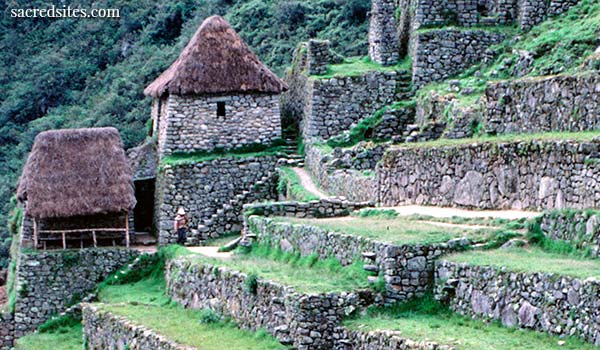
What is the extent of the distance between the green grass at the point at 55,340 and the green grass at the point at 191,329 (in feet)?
13.3

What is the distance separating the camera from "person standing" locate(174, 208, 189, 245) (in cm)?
4531

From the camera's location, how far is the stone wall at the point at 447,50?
43469mm

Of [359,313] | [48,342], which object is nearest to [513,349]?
[359,313]

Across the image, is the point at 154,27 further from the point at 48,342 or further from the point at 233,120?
the point at 48,342

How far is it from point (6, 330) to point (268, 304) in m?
16.1

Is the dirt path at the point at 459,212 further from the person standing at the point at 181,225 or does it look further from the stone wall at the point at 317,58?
the stone wall at the point at 317,58

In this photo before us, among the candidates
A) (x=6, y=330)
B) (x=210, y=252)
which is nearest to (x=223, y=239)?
(x=210, y=252)

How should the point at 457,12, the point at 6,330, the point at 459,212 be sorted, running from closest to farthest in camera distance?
1. the point at 459,212
2. the point at 457,12
3. the point at 6,330

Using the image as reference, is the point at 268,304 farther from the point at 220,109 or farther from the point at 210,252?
the point at 220,109

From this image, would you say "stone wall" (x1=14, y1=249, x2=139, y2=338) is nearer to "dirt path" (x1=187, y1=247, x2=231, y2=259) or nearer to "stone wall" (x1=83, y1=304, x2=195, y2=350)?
"dirt path" (x1=187, y1=247, x2=231, y2=259)

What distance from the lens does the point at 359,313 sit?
2861 centimetres

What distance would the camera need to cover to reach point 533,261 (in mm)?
26531

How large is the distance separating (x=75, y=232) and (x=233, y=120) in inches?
178

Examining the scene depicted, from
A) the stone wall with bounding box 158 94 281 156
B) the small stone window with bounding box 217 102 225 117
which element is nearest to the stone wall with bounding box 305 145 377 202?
the stone wall with bounding box 158 94 281 156
